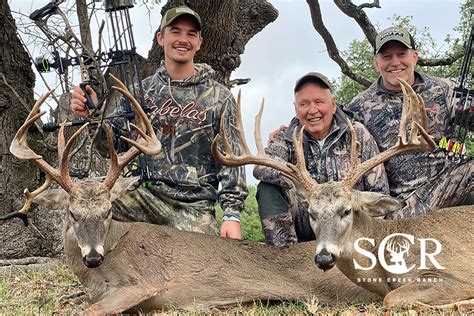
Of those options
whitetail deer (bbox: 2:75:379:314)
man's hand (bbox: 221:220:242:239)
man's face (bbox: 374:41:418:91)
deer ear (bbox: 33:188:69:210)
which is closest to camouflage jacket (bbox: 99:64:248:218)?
man's hand (bbox: 221:220:242:239)

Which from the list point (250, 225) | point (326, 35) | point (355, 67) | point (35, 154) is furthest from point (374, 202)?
point (355, 67)

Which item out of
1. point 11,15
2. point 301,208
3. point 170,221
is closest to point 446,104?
point 301,208

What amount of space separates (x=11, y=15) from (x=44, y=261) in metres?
3.11

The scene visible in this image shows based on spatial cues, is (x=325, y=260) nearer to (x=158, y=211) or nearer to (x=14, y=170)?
(x=158, y=211)

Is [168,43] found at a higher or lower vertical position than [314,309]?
higher

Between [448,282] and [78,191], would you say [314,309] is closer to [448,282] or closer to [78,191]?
[448,282]

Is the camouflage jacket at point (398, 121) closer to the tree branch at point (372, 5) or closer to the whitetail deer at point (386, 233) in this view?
the whitetail deer at point (386, 233)

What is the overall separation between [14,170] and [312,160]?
403 cm

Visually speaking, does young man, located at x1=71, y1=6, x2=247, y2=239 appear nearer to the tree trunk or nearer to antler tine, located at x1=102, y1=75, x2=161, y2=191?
antler tine, located at x1=102, y1=75, x2=161, y2=191

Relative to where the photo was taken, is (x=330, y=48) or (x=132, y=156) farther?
(x=330, y=48)

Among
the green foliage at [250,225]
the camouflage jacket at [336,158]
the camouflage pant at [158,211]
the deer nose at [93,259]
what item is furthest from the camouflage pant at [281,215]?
the green foliage at [250,225]

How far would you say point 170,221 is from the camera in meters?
7.04

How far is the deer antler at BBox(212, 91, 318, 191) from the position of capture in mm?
5773

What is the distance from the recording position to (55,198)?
5781 mm
